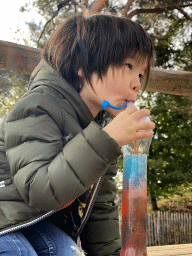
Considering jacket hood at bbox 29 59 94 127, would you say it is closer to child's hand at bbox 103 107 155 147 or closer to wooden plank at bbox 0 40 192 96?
child's hand at bbox 103 107 155 147

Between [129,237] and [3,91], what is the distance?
13.7ft

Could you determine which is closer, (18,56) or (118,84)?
(118,84)

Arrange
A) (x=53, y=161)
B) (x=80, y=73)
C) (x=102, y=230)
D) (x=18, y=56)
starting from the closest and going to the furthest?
(x=53, y=161)
(x=80, y=73)
(x=102, y=230)
(x=18, y=56)

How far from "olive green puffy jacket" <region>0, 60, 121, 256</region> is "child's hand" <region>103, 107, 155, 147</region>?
33 mm

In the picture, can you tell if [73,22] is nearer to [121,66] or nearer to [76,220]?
[121,66]

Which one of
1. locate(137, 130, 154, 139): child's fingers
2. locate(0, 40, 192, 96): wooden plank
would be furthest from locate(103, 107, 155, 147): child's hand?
locate(0, 40, 192, 96): wooden plank

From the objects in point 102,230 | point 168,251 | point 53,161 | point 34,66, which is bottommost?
point 168,251

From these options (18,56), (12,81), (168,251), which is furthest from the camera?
(12,81)

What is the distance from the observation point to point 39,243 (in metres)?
0.86

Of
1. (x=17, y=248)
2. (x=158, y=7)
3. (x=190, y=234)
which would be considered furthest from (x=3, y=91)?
(x=190, y=234)

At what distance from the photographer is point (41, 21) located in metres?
5.00

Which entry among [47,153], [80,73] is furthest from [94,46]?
[47,153]

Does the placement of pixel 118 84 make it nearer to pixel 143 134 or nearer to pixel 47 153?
pixel 143 134

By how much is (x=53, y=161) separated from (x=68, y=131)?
0.49 feet
